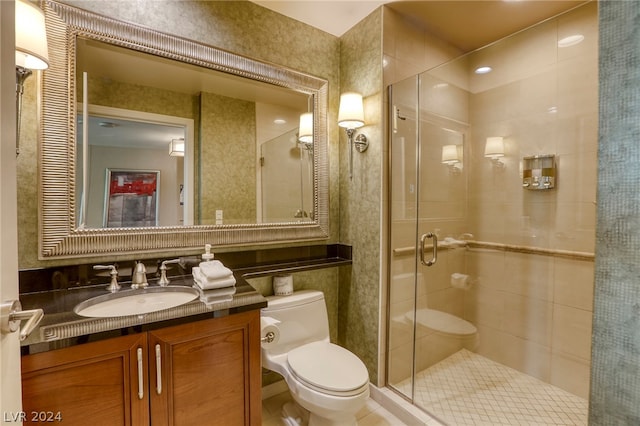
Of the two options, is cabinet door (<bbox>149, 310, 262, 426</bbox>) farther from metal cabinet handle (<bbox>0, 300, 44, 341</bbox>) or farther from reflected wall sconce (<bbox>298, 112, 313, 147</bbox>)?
reflected wall sconce (<bbox>298, 112, 313, 147</bbox>)

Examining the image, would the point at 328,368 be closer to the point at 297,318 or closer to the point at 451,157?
the point at 297,318

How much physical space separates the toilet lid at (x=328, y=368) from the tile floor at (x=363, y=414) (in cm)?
47

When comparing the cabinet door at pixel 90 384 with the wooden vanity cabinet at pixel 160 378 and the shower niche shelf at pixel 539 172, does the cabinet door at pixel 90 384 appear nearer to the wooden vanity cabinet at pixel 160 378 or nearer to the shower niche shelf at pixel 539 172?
the wooden vanity cabinet at pixel 160 378

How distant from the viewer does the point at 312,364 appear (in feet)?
5.32

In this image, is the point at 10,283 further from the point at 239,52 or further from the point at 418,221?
the point at 418,221

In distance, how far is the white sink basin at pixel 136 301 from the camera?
1.31m

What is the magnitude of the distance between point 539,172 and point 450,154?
0.59 metres

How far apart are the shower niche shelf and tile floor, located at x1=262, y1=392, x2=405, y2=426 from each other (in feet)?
5.89

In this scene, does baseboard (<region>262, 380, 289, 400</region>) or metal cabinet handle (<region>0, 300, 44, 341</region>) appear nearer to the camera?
metal cabinet handle (<region>0, 300, 44, 341</region>)

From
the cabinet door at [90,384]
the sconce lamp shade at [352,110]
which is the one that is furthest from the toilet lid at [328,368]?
the sconce lamp shade at [352,110]

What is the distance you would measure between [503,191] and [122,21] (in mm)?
2594

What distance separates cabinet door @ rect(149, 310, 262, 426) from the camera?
1.14 meters

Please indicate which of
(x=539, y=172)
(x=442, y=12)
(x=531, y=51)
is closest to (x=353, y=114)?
(x=442, y=12)

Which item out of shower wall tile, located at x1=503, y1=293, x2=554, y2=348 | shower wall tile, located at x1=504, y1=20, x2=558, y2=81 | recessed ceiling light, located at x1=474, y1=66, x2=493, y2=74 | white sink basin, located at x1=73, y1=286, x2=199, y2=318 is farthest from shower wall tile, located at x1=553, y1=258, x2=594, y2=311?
white sink basin, located at x1=73, y1=286, x2=199, y2=318
